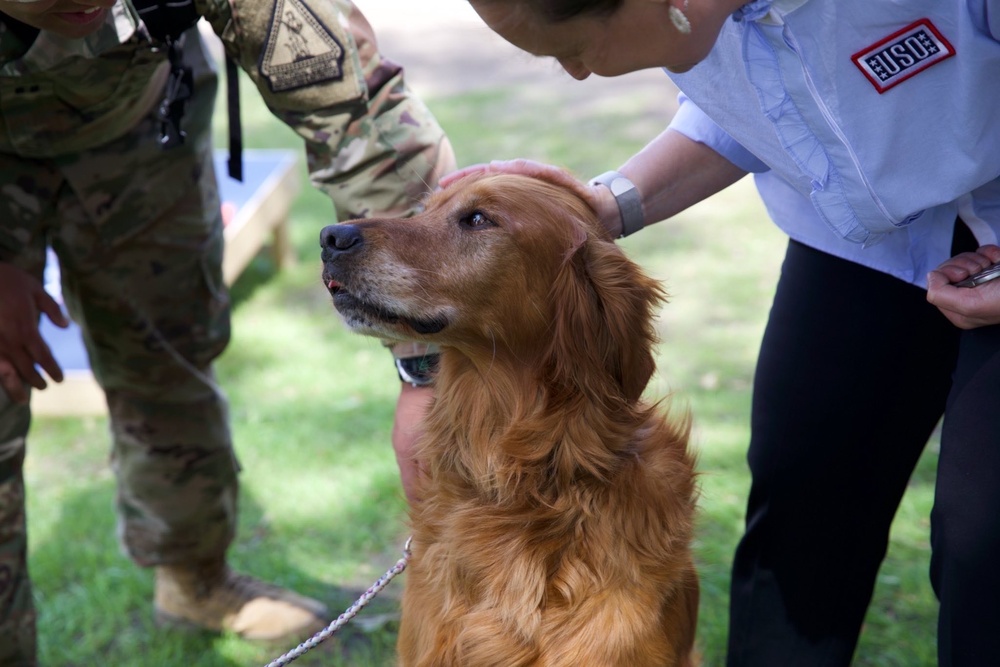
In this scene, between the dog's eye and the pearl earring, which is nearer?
the pearl earring

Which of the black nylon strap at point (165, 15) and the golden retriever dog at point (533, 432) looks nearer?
the golden retriever dog at point (533, 432)

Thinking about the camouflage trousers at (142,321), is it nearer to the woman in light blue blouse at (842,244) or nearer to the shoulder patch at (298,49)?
the shoulder patch at (298,49)

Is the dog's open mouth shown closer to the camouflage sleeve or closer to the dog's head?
the dog's head

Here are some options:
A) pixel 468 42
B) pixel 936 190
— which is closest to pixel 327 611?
pixel 936 190

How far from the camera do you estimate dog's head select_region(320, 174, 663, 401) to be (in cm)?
220

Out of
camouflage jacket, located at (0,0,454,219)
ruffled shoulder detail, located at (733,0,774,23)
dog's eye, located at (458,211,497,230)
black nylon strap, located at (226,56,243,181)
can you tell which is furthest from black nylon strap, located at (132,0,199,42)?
ruffled shoulder detail, located at (733,0,774,23)

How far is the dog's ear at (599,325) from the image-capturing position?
2.22 m

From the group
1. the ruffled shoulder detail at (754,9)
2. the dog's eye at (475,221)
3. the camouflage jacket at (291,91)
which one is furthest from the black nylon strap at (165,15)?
the ruffled shoulder detail at (754,9)

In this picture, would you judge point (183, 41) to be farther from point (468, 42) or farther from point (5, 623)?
point (468, 42)

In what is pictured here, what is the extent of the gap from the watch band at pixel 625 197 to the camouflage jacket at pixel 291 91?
18.7 inches

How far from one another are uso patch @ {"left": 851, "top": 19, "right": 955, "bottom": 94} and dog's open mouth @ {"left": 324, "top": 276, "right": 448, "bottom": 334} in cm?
102

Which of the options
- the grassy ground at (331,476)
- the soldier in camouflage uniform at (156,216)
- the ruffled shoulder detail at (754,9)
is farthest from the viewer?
the grassy ground at (331,476)

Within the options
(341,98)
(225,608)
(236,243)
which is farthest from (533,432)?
(236,243)

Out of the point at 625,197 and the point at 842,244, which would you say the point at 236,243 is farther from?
the point at 842,244
